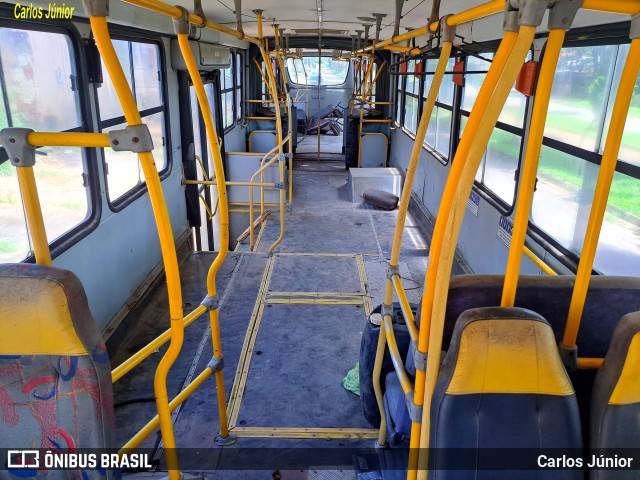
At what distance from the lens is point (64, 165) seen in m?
3.09

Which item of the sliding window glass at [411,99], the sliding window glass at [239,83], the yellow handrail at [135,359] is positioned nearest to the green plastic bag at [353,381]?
the yellow handrail at [135,359]

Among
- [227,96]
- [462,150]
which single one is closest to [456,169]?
[462,150]

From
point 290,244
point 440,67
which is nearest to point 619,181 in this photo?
point 440,67

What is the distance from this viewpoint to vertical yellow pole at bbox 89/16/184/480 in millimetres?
1322

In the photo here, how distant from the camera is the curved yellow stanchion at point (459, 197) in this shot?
1.04m

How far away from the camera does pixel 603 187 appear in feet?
4.88

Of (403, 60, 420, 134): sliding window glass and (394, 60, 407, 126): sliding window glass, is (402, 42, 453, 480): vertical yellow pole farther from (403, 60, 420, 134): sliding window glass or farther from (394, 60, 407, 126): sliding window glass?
(394, 60, 407, 126): sliding window glass

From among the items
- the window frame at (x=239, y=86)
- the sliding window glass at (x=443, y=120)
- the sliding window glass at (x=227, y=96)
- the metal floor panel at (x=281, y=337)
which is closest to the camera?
the metal floor panel at (x=281, y=337)

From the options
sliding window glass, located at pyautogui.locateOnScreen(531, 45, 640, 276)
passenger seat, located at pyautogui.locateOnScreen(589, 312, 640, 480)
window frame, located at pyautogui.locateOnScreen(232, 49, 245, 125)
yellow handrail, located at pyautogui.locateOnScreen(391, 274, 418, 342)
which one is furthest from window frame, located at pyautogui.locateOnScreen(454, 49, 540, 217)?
window frame, located at pyautogui.locateOnScreen(232, 49, 245, 125)

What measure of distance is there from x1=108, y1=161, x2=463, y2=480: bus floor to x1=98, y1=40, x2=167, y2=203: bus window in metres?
1.07

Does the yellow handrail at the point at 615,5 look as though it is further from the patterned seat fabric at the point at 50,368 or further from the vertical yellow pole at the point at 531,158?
the patterned seat fabric at the point at 50,368

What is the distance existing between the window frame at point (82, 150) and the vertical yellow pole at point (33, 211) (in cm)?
122

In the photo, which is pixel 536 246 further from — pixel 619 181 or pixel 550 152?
pixel 619 181

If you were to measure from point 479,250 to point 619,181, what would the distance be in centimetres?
216
